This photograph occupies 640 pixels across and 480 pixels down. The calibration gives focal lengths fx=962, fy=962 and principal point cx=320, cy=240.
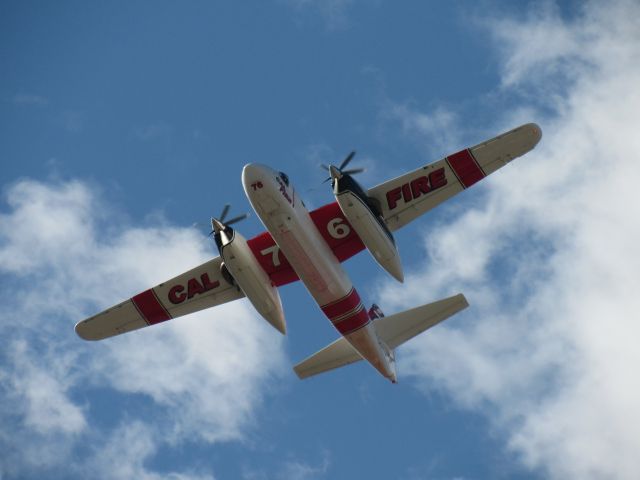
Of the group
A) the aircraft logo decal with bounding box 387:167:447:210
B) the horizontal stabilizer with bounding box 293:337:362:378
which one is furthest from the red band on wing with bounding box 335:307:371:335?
the aircraft logo decal with bounding box 387:167:447:210

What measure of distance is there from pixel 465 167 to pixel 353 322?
7.59 metres

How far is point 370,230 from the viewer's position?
36531mm

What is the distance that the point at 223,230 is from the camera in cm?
3744

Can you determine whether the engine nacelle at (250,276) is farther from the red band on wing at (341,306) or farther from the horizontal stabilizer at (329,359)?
the horizontal stabilizer at (329,359)

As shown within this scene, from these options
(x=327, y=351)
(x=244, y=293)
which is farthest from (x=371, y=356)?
(x=244, y=293)

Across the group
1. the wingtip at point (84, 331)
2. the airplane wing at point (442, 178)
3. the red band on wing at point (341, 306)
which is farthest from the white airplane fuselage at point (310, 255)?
the wingtip at point (84, 331)

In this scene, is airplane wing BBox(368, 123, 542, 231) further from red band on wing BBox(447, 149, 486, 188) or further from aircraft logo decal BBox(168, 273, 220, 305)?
aircraft logo decal BBox(168, 273, 220, 305)

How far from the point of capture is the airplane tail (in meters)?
41.0

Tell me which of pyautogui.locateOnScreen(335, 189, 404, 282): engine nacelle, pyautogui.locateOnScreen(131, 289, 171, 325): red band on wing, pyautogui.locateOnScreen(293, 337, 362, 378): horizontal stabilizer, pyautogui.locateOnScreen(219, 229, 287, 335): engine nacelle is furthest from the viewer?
pyautogui.locateOnScreen(131, 289, 171, 325): red band on wing

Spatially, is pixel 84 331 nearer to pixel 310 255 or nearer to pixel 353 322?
pixel 310 255

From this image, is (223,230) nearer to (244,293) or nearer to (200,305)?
(244,293)

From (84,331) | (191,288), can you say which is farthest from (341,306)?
(84,331)

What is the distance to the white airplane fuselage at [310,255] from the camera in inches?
1374

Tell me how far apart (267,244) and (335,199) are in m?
4.25
